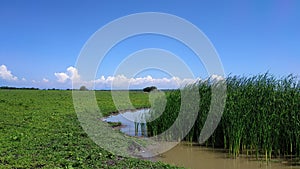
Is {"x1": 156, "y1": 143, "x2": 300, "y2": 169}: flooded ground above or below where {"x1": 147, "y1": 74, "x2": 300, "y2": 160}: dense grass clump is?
below

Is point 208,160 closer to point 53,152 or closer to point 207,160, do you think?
point 207,160

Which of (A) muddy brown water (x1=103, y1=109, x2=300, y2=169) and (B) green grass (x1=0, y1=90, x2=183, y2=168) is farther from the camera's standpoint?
(A) muddy brown water (x1=103, y1=109, x2=300, y2=169)

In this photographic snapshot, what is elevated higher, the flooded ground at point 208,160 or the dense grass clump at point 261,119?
the dense grass clump at point 261,119

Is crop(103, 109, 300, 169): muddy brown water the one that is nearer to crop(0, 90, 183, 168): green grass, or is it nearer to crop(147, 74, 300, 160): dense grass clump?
crop(147, 74, 300, 160): dense grass clump

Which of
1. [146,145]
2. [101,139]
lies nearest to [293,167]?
[146,145]

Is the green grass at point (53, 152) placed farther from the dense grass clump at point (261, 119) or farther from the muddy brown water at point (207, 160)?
the dense grass clump at point (261, 119)

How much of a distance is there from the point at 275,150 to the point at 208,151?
2322 mm

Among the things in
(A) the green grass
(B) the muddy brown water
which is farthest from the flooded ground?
(A) the green grass

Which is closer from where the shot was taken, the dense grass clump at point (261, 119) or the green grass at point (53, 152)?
the green grass at point (53, 152)

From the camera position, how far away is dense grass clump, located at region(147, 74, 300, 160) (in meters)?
9.44

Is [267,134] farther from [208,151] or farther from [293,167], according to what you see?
[208,151]

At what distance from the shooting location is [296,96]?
31.8 feet

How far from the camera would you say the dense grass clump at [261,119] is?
9.44 meters

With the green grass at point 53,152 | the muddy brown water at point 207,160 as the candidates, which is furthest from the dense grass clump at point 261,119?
the green grass at point 53,152
